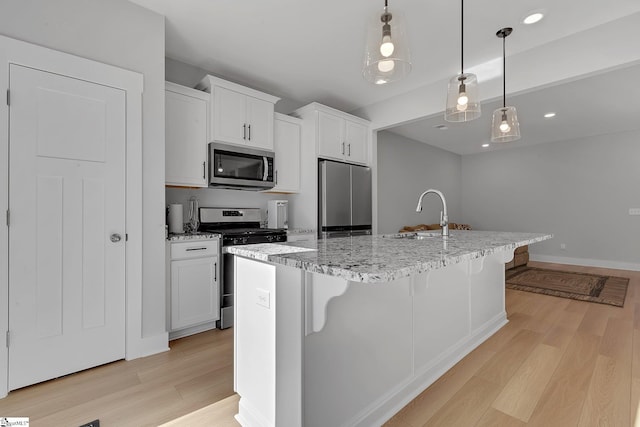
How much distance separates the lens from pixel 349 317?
1394 mm

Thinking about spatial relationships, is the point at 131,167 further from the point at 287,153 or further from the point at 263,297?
the point at 287,153

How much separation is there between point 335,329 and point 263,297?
0.34m

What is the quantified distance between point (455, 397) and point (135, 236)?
A: 2.35m

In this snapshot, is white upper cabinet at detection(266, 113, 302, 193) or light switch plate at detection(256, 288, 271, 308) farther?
white upper cabinet at detection(266, 113, 302, 193)

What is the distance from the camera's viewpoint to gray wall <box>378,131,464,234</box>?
573cm

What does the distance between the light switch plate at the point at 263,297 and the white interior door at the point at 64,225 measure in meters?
1.41

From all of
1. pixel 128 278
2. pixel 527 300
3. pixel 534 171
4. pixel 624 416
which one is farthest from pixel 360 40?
pixel 534 171

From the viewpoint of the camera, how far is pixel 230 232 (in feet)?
9.70

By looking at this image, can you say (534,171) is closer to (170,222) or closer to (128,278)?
(170,222)

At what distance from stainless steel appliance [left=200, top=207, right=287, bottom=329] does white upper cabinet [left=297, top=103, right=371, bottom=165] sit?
3.84 ft

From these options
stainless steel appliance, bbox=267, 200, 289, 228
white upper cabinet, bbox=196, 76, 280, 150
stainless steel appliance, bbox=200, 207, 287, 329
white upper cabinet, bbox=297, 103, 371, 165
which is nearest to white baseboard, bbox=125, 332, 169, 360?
stainless steel appliance, bbox=200, 207, 287, 329

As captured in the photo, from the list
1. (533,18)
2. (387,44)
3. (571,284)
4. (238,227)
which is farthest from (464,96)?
(571,284)

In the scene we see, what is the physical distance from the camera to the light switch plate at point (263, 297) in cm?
132

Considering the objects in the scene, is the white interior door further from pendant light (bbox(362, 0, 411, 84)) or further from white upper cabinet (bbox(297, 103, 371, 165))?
white upper cabinet (bbox(297, 103, 371, 165))
